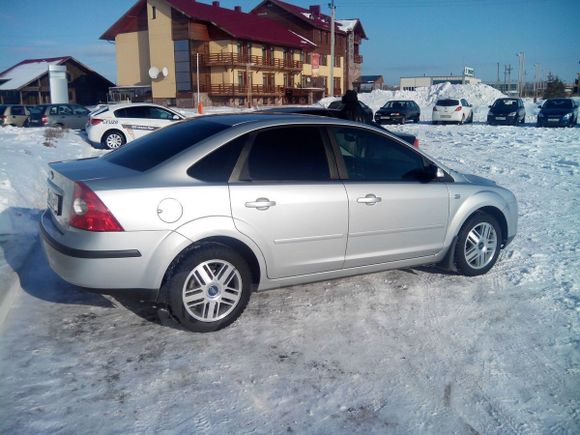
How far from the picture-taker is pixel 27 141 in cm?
1656

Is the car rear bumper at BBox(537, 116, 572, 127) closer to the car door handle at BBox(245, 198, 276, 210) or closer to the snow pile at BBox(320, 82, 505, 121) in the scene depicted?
the car door handle at BBox(245, 198, 276, 210)

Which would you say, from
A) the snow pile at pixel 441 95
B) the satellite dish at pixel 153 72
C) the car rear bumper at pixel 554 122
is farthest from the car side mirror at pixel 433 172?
the snow pile at pixel 441 95

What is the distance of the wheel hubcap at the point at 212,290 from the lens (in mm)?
3929

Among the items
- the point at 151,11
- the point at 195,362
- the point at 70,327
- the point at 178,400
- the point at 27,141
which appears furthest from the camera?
the point at 151,11

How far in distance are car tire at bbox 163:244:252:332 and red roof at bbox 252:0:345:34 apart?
59119 millimetres

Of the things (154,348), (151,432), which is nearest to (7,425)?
(151,432)

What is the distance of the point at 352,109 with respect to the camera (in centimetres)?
955

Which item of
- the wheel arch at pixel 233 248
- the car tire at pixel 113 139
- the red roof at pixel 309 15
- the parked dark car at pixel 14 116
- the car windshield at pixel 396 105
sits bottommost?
the wheel arch at pixel 233 248

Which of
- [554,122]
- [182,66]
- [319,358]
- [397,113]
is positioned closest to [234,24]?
[182,66]

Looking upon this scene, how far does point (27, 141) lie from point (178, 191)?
14.9 metres

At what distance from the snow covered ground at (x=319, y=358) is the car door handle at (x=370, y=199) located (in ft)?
3.02

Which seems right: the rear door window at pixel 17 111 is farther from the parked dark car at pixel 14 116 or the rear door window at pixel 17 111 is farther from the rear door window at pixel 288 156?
the rear door window at pixel 288 156

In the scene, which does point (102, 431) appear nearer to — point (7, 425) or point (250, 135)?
point (7, 425)

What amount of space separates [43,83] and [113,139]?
45.1 m
